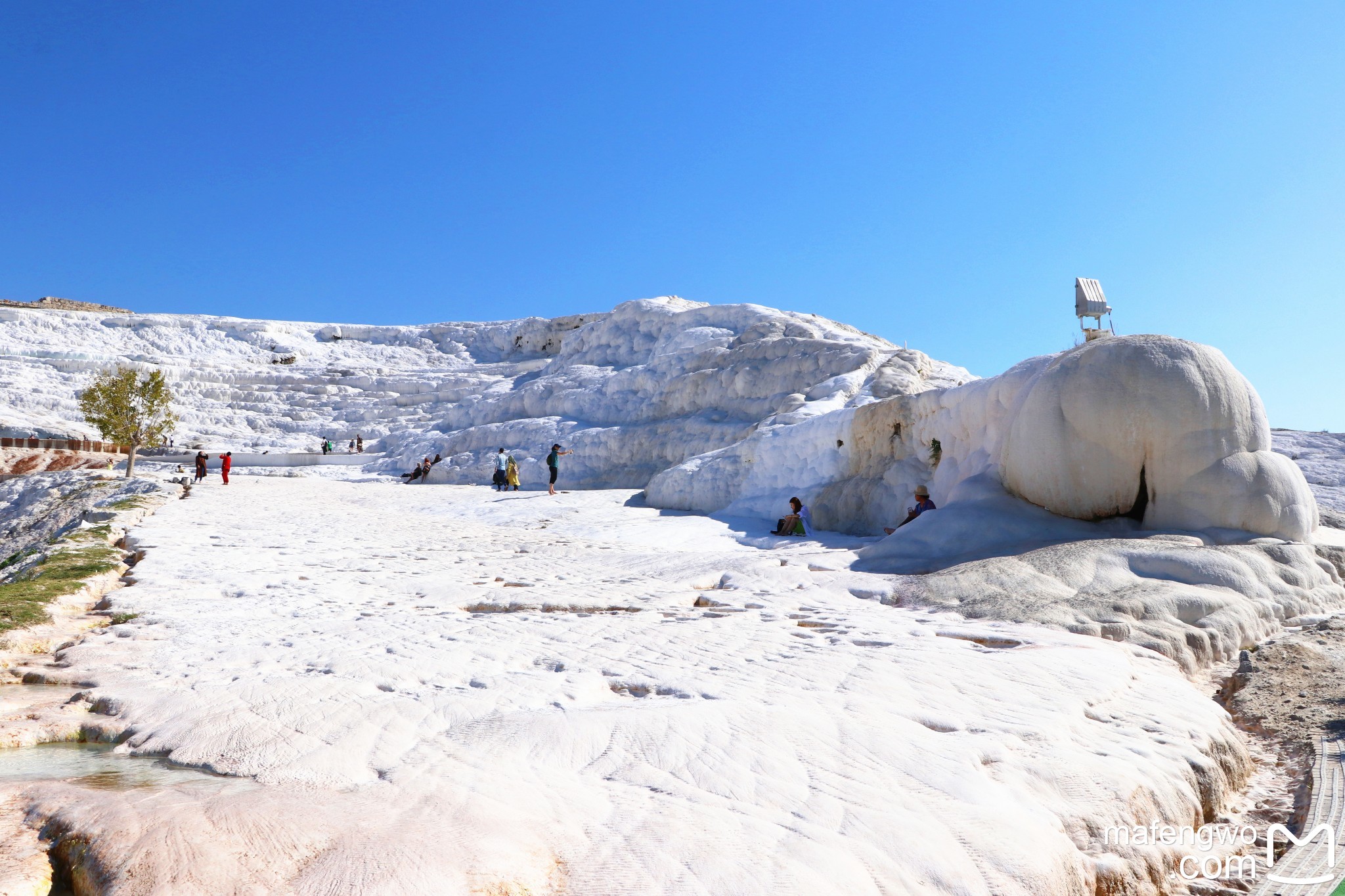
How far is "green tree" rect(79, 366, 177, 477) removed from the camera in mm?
23078

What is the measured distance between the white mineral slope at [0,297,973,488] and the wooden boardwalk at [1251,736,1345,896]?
14.7m

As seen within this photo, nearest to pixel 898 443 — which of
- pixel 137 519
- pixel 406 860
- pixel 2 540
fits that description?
pixel 137 519

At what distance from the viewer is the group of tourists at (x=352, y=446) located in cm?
A: 3256

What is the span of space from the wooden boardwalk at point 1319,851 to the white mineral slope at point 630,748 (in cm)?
29

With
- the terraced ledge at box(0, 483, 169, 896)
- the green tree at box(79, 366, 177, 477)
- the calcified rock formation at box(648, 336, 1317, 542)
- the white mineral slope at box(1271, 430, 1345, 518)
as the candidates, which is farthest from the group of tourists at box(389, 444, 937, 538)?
the terraced ledge at box(0, 483, 169, 896)

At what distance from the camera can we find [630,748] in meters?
3.02

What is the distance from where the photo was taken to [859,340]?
25.0 metres

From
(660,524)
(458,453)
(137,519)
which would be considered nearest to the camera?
(137,519)

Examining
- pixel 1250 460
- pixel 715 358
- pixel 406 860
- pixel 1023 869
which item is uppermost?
pixel 715 358

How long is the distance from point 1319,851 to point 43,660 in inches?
240

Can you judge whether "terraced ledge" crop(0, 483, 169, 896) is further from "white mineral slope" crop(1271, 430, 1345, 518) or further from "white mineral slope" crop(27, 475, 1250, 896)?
"white mineral slope" crop(1271, 430, 1345, 518)

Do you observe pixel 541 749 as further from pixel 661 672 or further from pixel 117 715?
pixel 117 715

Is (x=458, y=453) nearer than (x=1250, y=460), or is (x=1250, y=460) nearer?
(x=1250, y=460)

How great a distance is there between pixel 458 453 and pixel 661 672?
23589 mm
